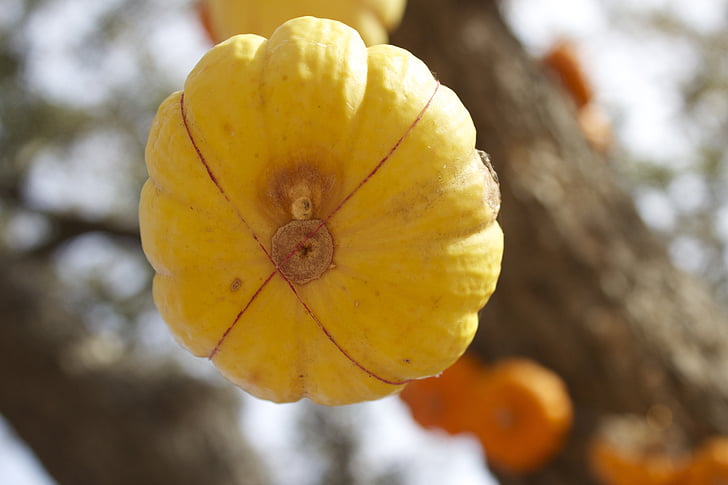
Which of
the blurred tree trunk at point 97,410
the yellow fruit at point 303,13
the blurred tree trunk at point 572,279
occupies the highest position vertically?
the yellow fruit at point 303,13

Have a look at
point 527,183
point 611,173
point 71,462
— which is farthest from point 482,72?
point 71,462

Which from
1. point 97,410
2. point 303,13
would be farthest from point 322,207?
point 97,410

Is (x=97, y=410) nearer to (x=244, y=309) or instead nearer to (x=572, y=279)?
(x=572, y=279)

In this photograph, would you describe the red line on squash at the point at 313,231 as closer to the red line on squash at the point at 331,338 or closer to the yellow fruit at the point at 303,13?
the red line on squash at the point at 331,338

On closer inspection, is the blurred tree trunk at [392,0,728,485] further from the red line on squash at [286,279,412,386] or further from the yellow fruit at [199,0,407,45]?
the red line on squash at [286,279,412,386]

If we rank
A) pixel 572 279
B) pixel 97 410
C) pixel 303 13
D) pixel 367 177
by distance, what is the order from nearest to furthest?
pixel 367 177, pixel 303 13, pixel 572 279, pixel 97 410

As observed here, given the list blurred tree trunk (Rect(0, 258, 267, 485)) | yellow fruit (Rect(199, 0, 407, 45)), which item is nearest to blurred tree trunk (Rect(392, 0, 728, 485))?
yellow fruit (Rect(199, 0, 407, 45))

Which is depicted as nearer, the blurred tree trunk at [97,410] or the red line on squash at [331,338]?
the red line on squash at [331,338]

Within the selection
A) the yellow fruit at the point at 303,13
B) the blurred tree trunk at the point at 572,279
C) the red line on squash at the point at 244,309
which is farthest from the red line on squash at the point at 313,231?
the blurred tree trunk at the point at 572,279
